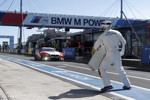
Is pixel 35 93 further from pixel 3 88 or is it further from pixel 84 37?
pixel 84 37

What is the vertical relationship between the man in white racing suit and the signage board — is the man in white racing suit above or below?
below

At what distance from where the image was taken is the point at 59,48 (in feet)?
123

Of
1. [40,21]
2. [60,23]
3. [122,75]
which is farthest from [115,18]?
[122,75]

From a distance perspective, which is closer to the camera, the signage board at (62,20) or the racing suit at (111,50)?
the racing suit at (111,50)

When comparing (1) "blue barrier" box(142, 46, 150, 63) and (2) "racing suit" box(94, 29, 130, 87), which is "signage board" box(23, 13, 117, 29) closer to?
(1) "blue barrier" box(142, 46, 150, 63)

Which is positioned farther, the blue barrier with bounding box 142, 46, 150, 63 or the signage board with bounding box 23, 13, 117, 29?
the signage board with bounding box 23, 13, 117, 29

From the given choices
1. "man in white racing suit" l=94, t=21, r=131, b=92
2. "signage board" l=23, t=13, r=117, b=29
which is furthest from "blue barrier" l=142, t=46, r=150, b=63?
"signage board" l=23, t=13, r=117, b=29

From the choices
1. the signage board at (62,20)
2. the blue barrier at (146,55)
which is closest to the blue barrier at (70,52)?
the blue barrier at (146,55)

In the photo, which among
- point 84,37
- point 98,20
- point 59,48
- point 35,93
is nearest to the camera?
point 35,93

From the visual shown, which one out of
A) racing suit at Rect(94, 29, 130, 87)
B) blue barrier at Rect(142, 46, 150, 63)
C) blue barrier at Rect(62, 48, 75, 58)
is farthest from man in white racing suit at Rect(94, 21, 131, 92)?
blue barrier at Rect(62, 48, 75, 58)

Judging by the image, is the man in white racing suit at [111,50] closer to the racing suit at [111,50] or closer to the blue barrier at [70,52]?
the racing suit at [111,50]

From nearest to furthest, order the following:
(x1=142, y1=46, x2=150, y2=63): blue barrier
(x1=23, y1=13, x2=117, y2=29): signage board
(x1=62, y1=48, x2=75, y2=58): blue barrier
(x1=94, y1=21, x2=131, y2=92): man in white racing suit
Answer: (x1=94, y1=21, x2=131, y2=92): man in white racing suit → (x1=142, y1=46, x2=150, y2=63): blue barrier → (x1=62, y1=48, x2=75, y2=58): blue barrier → (x1=23, y1=13, x2=117, y2=29): signage board

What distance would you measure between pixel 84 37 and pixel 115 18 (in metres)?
22.7

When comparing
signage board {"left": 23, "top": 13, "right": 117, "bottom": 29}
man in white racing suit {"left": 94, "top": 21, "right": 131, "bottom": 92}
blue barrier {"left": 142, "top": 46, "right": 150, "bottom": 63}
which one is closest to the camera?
man in white racing suit {"left": 94, "top": 21, "right": 131, "bottom": 92}
